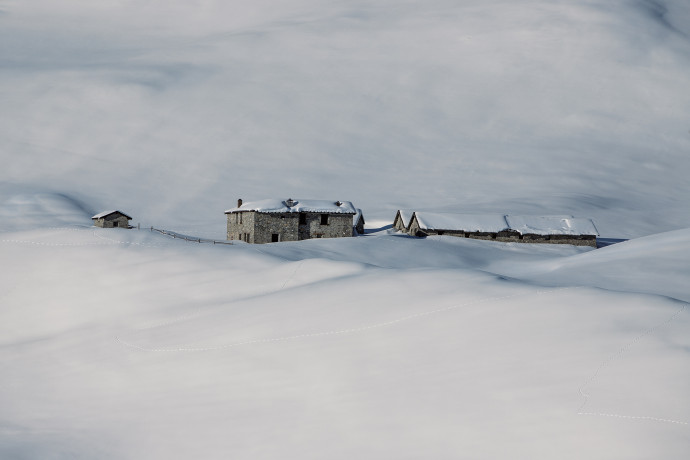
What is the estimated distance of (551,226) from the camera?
64.4 metres

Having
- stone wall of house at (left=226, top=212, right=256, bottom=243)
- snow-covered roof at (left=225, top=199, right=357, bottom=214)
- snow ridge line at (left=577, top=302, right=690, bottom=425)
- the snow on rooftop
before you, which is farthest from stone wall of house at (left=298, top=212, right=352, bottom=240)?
snow ridge line at (left=577, top=302, right=690, bottom=425)

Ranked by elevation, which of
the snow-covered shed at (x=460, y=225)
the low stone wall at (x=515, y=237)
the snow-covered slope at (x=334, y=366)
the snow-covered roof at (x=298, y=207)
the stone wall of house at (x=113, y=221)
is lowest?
the snow-covered slope at (x=334, y=366)

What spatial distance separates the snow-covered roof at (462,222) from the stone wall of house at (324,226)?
5156 mm

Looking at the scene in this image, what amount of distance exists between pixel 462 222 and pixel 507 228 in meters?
3.27

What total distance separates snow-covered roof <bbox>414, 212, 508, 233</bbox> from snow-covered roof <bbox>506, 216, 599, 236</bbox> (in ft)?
3.34

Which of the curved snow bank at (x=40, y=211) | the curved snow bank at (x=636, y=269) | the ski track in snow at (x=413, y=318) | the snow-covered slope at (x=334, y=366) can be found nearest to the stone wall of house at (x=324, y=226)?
the curved snow bank at (x=636, y=269)

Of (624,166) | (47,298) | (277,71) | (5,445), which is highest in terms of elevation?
(277,71)

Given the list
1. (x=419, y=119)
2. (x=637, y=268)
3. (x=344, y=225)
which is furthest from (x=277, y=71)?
(x=637, y=268)

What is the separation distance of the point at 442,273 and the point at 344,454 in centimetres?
816

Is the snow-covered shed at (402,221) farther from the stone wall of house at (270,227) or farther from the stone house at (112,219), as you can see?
the stone house at (112,219)

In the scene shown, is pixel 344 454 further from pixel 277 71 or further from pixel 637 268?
pixel 277 71

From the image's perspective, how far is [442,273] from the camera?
2200cm

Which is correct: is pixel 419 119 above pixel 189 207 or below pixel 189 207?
above

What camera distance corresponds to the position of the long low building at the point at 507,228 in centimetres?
6191
